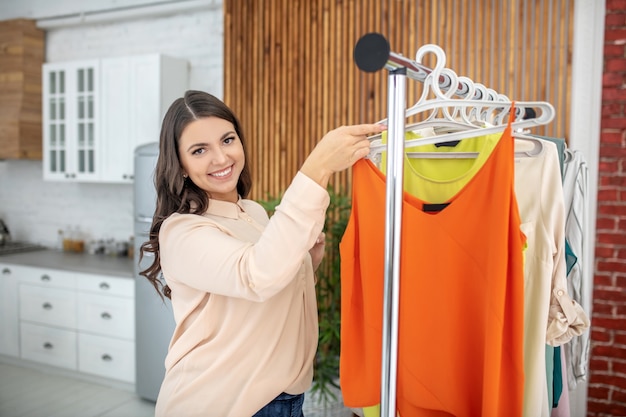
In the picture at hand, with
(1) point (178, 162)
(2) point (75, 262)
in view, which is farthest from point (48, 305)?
(1) point (178, 162)

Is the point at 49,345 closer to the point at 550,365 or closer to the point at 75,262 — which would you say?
the point at 75,262

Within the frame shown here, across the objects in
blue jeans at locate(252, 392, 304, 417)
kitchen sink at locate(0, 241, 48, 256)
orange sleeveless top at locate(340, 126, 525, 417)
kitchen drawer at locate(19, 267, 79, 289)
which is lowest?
kitchen drawer at locate(19, 267, 79, 289)

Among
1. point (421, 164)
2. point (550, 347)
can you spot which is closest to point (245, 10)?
point (421, 164)

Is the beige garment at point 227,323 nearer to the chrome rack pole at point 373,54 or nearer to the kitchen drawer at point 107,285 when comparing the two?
the chrome rack pole at point 373,54

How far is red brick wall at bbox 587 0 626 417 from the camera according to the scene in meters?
2.99

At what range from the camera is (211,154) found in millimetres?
1445

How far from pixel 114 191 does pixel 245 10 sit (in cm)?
205

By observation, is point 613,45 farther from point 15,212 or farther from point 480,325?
point 15,212

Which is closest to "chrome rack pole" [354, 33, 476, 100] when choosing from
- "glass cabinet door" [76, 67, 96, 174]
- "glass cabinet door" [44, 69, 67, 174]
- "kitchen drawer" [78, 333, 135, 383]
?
"kitchen drawer" [78, 333, 135, 383]

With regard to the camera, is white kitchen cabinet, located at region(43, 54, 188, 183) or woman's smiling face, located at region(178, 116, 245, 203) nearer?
woman's smiling face, located at region(178, 116, 245, 203)

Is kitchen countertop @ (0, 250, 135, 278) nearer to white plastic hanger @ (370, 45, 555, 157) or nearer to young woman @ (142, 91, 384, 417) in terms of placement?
young woman @ (142, 91, 384, 417)

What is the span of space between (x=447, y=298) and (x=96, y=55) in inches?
183

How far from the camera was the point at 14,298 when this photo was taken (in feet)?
14.8

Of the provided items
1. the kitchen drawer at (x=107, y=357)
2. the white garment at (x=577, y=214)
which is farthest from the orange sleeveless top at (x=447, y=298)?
the kitchen drawer at (x=107, y=357)
